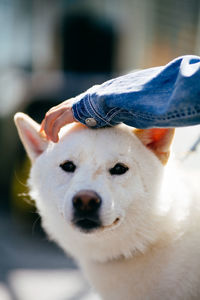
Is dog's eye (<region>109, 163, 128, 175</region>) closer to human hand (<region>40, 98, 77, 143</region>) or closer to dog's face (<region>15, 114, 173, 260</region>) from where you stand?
dog's face (<region>15, 114, 173, 260</region>)

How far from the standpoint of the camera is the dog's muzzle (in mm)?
1702

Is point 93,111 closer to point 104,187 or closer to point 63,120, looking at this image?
point 63,120

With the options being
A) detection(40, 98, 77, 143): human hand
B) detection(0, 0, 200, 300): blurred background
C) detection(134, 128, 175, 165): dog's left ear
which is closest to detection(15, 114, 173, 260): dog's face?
detection(134, 128, 175, 165): dog's left ear

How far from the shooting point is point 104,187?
1.77m

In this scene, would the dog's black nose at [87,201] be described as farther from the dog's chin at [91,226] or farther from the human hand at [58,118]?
the human hand at [58,118]

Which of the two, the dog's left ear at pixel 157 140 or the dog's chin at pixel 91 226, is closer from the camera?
the dog's chin at pixel 91 226

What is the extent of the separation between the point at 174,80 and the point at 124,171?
0.57m

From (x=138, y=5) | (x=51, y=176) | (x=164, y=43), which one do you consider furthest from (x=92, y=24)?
(x=51, y=176)

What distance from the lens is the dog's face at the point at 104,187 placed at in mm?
1756

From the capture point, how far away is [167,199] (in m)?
1.93

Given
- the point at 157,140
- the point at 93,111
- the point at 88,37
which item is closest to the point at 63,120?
the point at 93,111

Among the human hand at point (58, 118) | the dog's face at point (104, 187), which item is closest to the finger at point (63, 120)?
the human hand at point (58, 118)

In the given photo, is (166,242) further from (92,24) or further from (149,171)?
(92,24)

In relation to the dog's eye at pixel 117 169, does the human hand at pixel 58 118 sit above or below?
above
